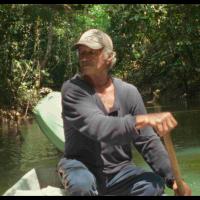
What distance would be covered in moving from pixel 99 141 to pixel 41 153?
7080 millimetres

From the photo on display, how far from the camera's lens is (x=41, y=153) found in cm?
1035

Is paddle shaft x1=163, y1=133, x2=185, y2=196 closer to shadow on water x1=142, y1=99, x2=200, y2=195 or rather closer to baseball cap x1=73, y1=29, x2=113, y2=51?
baseball cap x1=73, y1=29, x2=113, y2=51

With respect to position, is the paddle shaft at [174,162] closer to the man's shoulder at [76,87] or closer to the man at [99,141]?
the man at [99,141]

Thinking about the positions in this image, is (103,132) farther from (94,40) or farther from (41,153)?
(41,153)

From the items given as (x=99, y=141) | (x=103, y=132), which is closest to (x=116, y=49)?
(x=99, y=141)

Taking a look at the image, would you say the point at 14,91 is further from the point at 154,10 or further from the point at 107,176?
the point at 107,176

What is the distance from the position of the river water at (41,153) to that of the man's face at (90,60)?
8.74 ft

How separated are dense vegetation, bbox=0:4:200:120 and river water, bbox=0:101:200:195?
6.37 feet

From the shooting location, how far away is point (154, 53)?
2394cm

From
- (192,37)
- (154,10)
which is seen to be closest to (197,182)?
(154,10)

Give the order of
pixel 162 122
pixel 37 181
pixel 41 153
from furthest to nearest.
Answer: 1. pixel 41 153
2. pixel 37 181
3. pixel 162 122

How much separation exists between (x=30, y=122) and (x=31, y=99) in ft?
2.87

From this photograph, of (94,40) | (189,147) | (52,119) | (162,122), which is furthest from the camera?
(189,147)

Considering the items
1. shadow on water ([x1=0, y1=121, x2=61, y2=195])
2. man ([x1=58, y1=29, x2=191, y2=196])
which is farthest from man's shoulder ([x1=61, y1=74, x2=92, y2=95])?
shadow on water ([x1=0, y1=121, x2=61, y2=195])
